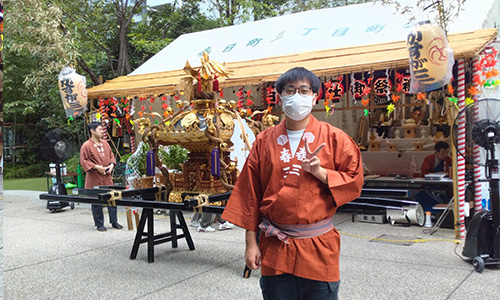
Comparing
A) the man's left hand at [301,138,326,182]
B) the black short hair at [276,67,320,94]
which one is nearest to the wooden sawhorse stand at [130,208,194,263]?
the black short hair at [276,67,320,94]

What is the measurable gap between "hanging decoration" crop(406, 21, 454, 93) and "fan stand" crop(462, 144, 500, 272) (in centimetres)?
117

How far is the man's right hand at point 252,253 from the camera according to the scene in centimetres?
250

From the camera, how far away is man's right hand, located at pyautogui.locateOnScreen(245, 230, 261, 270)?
2498mm

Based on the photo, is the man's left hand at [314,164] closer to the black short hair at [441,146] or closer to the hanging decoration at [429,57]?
the hanging decoration at [429,57]

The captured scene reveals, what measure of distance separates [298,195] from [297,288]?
0.50 meters

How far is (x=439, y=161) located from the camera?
8344 millimetres

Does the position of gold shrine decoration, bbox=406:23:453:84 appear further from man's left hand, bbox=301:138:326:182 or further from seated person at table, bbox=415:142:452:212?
man's left hand, bbox=301:138:326:182

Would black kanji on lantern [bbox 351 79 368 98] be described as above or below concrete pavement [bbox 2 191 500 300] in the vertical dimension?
above

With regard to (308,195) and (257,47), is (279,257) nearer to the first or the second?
(308,195)

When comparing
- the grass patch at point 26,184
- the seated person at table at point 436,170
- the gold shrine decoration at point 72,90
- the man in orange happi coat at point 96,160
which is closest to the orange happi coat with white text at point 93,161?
the man in orange happi coat at point 96,160

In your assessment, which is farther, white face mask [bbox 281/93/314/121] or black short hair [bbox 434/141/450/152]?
black short hair [bbox 434/141/450/152]

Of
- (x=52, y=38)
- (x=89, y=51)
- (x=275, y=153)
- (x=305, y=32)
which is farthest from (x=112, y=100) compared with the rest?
(x=275, y=153)

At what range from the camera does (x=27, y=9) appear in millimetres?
12047

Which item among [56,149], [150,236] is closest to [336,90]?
[150,236]
